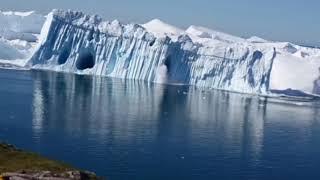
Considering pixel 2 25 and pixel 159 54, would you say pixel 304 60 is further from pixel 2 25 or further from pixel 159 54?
pixel 2 25

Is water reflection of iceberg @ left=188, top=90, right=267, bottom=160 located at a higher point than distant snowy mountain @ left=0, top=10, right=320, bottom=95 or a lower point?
lower

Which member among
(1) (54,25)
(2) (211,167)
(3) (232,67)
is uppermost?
(1) (54,25)

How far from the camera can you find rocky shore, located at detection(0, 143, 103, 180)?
14.6m

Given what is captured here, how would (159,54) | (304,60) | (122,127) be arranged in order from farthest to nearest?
(304,60)
(159,54)
(122,127)

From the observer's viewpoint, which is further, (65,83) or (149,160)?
(65,83)

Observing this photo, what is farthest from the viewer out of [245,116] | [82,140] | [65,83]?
[65,83]

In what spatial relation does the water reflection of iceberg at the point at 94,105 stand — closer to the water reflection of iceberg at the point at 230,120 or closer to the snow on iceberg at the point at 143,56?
the snow on iceberg at the point at 143,56

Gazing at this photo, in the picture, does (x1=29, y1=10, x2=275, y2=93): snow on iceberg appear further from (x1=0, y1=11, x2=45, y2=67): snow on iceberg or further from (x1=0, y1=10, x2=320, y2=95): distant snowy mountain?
(x1=0, y1=11, x2=45, y2=67): snow on iceberg

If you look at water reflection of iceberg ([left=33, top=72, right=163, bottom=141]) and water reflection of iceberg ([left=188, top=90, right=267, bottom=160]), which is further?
water reflection of iceberg ([left=33, top=72, right=163, bottom=141])

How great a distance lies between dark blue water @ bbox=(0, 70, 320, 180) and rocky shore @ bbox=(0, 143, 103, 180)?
324 cm

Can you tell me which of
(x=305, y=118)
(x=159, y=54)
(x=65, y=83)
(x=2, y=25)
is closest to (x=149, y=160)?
(x=305, y=118)

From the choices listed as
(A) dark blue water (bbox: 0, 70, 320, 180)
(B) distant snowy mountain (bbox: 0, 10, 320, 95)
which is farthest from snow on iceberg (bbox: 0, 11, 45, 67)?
(A) dark blue water (bbox: 0, 70, 320, 180)

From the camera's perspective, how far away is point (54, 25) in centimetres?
5725

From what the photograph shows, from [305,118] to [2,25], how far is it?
137ft
